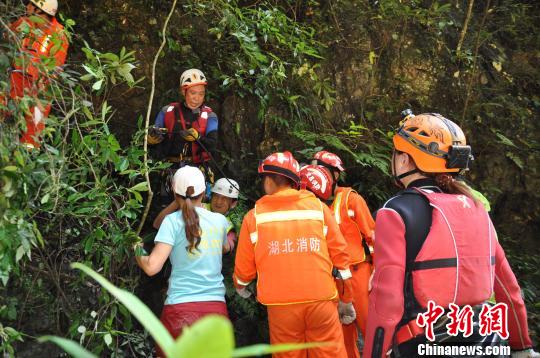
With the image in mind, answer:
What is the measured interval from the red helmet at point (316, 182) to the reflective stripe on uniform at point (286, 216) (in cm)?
115

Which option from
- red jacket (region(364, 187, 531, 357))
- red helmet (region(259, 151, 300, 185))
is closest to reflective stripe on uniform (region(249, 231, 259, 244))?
red helmet (region(259, 151, 300, 185))

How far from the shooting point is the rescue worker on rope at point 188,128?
6820 millimetres

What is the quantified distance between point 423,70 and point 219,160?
3.91 metres

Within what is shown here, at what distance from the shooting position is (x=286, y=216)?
16.1 ft

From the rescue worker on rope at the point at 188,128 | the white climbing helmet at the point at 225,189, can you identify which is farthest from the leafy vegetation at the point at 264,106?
the white climbing helmet at the point at 225,189

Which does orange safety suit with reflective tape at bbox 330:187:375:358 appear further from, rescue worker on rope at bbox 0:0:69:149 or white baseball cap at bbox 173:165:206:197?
rescue worker on rope at bbox 0:0:69:149

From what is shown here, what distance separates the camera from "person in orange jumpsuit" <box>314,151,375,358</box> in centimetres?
612

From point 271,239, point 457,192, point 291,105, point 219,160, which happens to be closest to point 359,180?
point 291,105

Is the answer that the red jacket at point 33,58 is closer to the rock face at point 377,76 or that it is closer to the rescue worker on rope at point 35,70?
the rescue worker on rope at point 35,70

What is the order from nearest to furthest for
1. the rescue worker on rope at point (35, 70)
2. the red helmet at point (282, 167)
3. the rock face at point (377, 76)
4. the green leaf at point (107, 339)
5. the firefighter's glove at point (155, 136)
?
the rescue worker on rope at point (35, 70)
the green leaf at point (107, 339)
the red helmet at point (282, 167)
the firefighter's glove at point (155, 136)
the rock face at point (377, 76)

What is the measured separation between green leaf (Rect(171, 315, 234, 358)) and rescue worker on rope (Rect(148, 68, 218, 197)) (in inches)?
232

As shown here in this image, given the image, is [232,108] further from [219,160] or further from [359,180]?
[359,180]

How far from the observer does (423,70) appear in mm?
9414

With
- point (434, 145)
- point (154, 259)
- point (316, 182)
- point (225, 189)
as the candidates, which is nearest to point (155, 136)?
point (225, 189)
